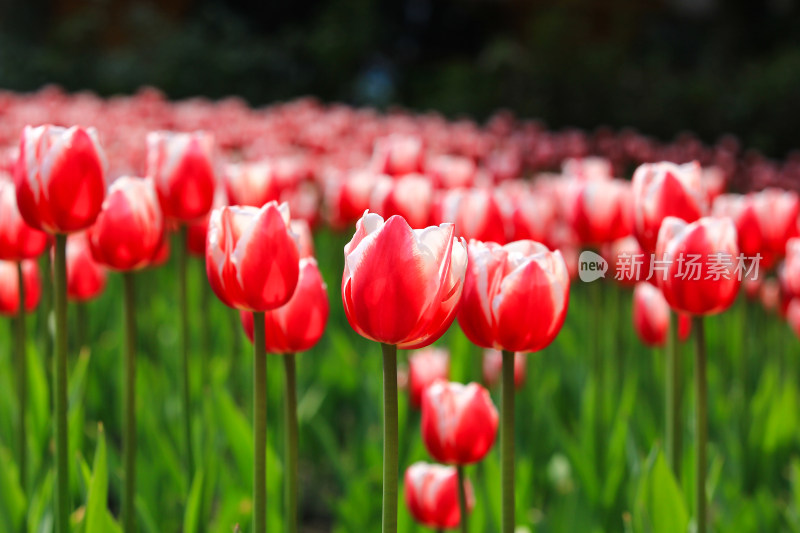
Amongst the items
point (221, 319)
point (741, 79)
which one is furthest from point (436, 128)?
point (741, 79)

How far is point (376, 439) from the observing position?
253cm

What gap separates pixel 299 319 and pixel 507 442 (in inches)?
14.5

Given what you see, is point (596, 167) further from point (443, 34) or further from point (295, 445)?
point (443, 34)

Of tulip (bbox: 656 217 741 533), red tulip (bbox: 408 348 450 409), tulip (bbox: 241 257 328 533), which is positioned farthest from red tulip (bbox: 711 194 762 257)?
tulip (bbox: 241 257 328 533)

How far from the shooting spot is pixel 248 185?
219 cm

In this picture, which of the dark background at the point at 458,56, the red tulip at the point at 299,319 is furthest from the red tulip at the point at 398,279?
the dark background at the point at 458,56

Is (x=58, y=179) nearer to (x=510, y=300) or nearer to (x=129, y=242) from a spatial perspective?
(x=129, y=242)

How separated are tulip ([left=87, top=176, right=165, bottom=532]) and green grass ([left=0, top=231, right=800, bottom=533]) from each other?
0.21ft

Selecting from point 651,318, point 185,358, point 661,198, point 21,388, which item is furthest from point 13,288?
point 651,318

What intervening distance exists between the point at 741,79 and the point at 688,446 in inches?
363

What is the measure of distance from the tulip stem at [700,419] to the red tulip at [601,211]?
71 centimetres

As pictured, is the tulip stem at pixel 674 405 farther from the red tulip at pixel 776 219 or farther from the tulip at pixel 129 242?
the tulip at pixel 129 242

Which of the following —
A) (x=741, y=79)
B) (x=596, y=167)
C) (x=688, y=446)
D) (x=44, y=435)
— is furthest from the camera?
(x=741, y=79)

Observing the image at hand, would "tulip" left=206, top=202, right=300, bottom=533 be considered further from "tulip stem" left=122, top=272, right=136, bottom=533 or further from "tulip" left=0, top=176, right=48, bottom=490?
"tulip" left=0, top=176, right=48, bottom=490
